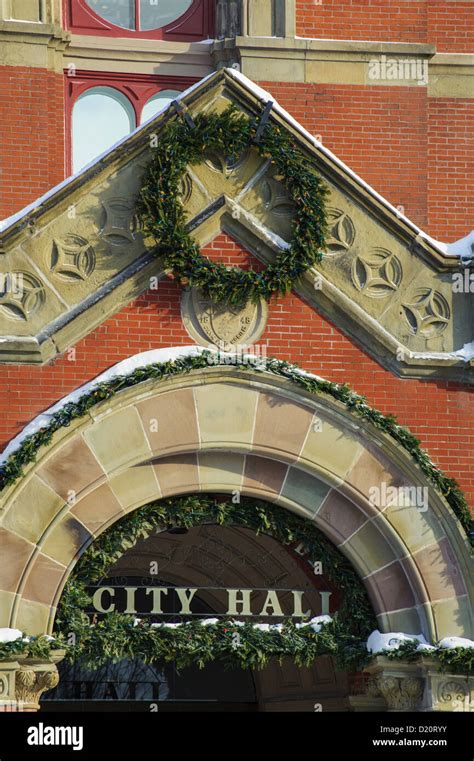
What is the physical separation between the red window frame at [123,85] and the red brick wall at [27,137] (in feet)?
0.80

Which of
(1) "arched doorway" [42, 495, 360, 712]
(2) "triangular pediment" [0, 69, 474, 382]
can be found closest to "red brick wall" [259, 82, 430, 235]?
(2) "triangular pediment" [0, 69, 474, 382]

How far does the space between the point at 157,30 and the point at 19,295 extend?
15.7ft

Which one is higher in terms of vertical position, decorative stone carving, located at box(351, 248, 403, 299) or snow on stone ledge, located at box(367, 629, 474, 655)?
decorative stone carving, located at box(351, 248, 403, 299)

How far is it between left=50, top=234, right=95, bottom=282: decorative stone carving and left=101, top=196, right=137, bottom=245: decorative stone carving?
0.70ft

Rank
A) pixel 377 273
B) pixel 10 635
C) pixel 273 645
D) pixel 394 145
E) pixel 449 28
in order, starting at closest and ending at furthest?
pixel 10 635
pixel 273 645
pixel 377 273
pixel 394 145
pixel 449 28

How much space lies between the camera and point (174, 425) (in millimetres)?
14320

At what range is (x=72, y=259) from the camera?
576 inches

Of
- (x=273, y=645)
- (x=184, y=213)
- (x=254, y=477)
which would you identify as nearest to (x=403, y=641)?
(x=273, y=645)

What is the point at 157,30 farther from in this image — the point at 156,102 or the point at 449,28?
the point at 449,28

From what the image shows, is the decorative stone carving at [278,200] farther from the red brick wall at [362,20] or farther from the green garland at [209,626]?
the red brick wall at [362,20]

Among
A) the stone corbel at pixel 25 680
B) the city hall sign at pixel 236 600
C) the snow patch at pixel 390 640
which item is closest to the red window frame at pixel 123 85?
the city hall sign at pixel 236 600

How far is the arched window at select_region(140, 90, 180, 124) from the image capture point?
1794 cm

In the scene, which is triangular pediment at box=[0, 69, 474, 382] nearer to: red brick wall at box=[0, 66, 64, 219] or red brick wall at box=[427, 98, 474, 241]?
red brick wall at box=[0, 66, 64, 219]

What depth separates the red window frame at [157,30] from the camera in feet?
58.6
